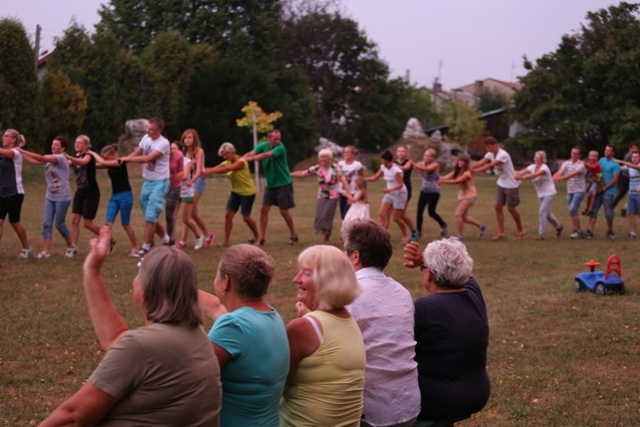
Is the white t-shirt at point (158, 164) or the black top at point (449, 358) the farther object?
the white t-shirt at point (158, 164)

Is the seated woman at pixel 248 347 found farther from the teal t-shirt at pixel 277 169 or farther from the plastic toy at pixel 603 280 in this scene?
the teal t-shirt at pixel 277 169

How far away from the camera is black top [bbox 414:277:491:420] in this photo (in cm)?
472

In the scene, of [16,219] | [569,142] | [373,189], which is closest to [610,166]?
[16,219]

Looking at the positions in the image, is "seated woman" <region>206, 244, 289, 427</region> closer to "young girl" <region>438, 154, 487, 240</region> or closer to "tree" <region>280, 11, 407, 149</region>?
"young girl" <region>438, 154, 487, 240</region>

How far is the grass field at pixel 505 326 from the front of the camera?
6.42 metres

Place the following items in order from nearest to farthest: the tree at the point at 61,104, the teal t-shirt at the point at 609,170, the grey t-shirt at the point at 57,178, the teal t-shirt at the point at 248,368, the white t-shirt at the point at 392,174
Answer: the teal t-shirt at the point at 248,368
the grey t-shirt at the point at 57,178
the white t-shirt at the point at 392,174
the teal t-shirt at the point at 609,170
the tree at the point at 61,104

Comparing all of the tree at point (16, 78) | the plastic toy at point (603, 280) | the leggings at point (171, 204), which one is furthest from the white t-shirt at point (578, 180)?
the tree at point (16, 78)

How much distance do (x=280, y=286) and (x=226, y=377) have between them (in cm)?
741

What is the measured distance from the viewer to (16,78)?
3338cm

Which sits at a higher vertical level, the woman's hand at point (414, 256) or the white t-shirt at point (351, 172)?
the white t-shirt at point (351, 172)

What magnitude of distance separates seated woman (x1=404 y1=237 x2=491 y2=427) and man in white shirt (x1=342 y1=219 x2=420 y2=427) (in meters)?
0.12

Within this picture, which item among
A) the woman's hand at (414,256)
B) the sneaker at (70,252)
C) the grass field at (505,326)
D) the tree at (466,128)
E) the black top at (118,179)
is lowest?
the grass field at (505,326)

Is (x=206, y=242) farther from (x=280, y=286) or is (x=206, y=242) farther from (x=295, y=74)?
(x=295, y=74)

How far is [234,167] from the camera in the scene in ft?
49.0
